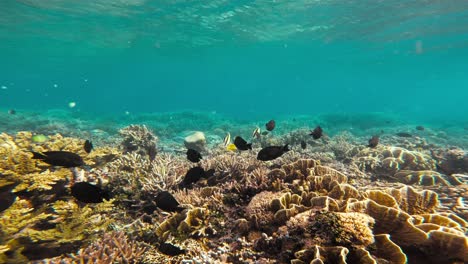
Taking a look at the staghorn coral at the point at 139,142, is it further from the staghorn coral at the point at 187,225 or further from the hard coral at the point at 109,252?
the hard coral at the point at 109,252

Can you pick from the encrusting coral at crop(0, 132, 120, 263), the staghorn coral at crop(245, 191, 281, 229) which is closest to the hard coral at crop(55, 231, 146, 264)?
the encrusting coral at crop(0, 132, 120, 263)

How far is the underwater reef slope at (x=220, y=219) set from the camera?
8.80ft

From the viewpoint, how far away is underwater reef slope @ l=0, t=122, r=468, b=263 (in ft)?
8.80

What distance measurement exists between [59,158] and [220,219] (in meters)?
2.58

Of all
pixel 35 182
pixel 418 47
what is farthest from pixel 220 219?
pixel 418 47

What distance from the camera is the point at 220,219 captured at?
4.00m

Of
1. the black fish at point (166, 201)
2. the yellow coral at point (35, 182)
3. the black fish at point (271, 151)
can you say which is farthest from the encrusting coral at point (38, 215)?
the black fish at point (271, 151)

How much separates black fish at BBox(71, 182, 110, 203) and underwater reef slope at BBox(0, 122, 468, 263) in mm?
574

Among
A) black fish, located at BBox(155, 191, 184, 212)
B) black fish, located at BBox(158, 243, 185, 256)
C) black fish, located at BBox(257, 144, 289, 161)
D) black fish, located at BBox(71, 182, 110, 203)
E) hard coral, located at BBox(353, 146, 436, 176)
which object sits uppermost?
black fish, located at BBox(257, 144, 289, 161)

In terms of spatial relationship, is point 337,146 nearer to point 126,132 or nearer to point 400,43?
point 126,132

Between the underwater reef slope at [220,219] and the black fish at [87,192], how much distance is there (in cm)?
57

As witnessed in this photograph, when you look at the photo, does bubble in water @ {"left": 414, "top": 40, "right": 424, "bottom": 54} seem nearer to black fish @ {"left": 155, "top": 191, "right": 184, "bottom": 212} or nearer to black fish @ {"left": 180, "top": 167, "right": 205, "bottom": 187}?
black fish @ {"left": 180, "top": 167, "right": 205, "bottom": 187}

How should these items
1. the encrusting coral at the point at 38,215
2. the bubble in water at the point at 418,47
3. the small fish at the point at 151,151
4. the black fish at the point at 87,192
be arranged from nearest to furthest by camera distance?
the encrusting coral at the point at 38,215, the black fish at the point at 87,192, the small fish at the point at 151,151, the bubble in water at the point at 418,47

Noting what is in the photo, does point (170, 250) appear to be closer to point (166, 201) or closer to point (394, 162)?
point (166, 201)
